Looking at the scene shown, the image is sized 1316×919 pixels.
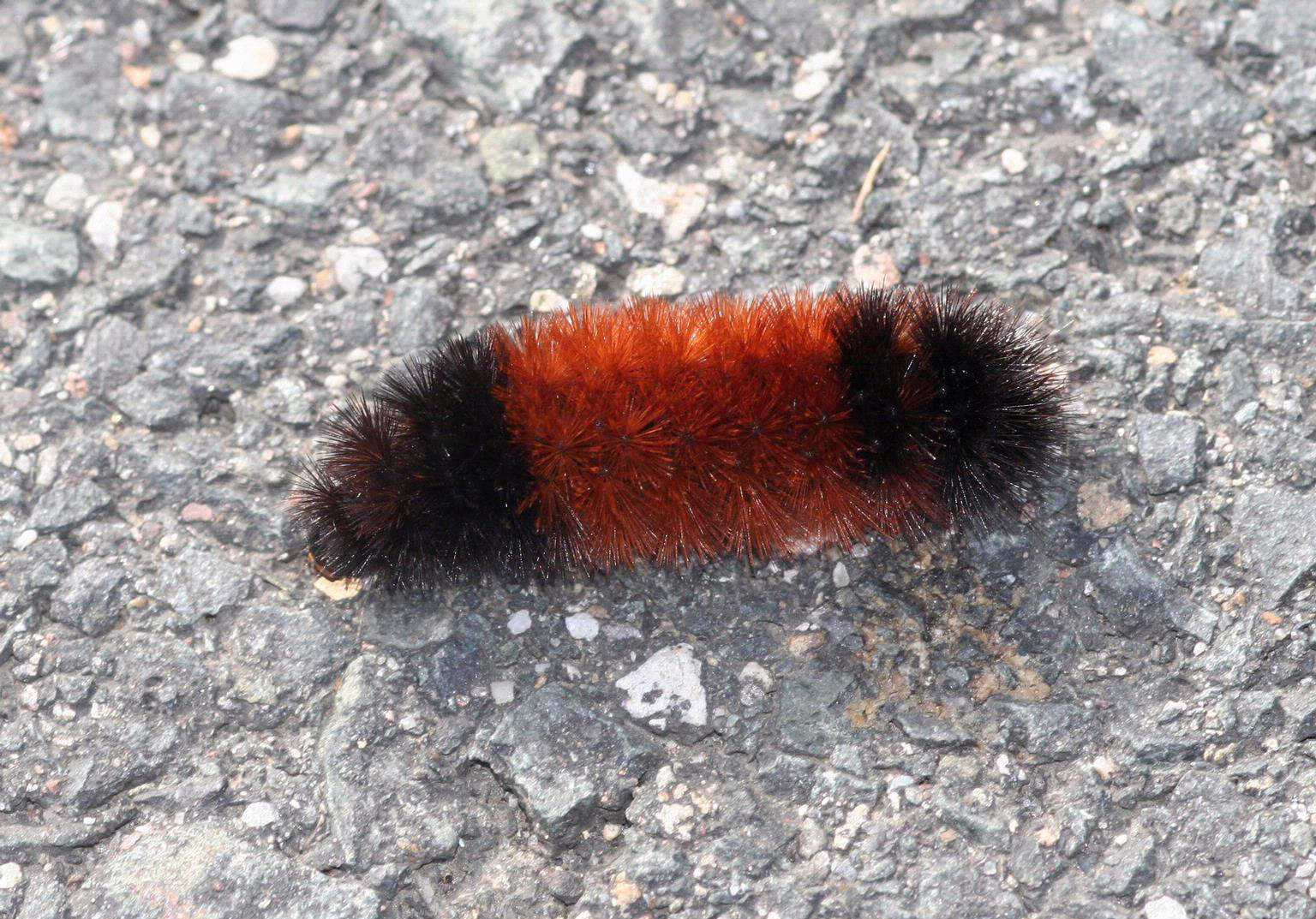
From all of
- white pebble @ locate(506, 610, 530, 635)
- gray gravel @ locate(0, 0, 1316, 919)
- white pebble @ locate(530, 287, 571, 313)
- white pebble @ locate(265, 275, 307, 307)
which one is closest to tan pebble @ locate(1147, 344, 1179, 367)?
gray gravel @ locate(0, 0, 1316, 919)

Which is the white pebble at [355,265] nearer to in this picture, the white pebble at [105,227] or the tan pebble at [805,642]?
the white pebble at [105,227]

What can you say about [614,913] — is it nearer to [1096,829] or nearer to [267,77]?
[1096,829]

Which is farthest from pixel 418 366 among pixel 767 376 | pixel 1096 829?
pixel 1096 829

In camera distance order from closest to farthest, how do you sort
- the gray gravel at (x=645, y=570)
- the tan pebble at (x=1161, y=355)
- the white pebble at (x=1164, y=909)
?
the white pebble at (x=1164, y=909) → the gray gravel at (x=645, y=570) → the tan pebble at (x=1161, y=355)

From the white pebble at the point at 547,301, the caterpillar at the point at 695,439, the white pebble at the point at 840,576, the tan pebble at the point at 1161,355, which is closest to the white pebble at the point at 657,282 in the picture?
the white pebble at the point at 547,301

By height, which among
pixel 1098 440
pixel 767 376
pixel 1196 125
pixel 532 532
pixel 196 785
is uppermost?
pixel 1196 125

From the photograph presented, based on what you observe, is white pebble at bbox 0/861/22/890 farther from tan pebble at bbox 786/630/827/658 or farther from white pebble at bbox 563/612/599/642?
tan pebble at bbox 786/630/827/658
